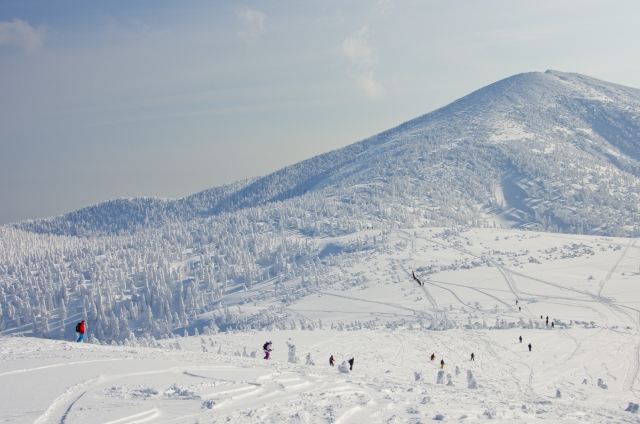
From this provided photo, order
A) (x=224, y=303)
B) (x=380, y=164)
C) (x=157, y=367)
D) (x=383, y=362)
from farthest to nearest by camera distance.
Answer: (x=380, y=164) < (x=224, y=303) < (x=383, y=362) < (x=157, y=367)

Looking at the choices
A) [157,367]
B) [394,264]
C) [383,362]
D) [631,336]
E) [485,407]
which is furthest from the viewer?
[394,264]

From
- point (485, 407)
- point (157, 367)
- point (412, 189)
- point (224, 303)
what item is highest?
point (412, 189)

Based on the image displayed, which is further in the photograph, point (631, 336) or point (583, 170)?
point (583, 170)

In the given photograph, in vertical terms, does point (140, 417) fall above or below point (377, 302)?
above

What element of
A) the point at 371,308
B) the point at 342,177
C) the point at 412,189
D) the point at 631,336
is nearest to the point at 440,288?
the point at 371,308

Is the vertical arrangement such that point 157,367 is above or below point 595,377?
above

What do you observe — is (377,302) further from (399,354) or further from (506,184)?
(506,184)

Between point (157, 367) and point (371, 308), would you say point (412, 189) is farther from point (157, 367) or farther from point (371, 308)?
point (157, 367)

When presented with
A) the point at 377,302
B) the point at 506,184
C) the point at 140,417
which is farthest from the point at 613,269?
the point at 506,184

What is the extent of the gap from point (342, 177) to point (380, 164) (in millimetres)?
Result: 19048

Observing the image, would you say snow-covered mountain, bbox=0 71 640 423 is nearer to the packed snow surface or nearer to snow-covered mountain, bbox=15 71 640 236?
the packed snow surface

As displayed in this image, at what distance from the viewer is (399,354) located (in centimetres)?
2809

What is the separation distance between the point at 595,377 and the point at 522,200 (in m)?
136

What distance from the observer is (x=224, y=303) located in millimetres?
77688
